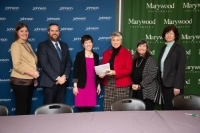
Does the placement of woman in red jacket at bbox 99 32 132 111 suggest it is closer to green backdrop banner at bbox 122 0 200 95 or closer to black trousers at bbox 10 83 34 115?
green backdrop banner at bbox 122 0 200 95

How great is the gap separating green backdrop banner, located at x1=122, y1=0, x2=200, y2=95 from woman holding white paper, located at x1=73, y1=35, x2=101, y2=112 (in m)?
0.92

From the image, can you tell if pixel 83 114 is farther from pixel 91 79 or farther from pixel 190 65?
pixel 190 65

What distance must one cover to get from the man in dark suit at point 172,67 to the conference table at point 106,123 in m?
1.07

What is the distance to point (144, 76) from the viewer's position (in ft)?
10.6

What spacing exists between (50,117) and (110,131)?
0.63 m

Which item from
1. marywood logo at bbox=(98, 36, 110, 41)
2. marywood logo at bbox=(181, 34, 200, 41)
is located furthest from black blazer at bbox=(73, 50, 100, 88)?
marywood logo at bbox=(181, 34, 200, 41)

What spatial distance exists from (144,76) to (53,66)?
1.36 metres

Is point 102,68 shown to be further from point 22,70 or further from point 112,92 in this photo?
point 22,70

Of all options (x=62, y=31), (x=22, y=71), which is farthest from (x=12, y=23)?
(x=22, y=71)

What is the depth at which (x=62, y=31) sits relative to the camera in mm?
3881

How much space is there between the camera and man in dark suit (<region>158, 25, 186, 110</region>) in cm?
315

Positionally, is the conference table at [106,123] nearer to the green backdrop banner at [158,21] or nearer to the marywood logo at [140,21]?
the green backdrop banner at [158,21]

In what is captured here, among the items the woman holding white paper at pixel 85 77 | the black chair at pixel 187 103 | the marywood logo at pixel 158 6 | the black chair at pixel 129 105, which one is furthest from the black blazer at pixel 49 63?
the marywood logo at pixel 158 6

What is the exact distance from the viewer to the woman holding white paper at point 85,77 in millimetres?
3252
